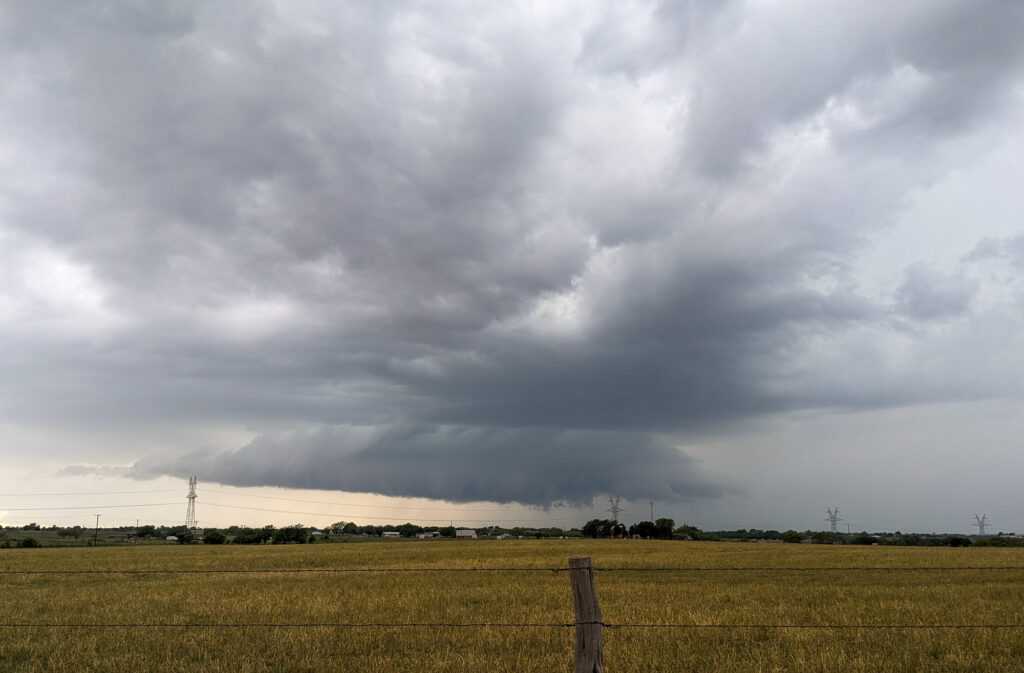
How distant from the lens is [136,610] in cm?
2134

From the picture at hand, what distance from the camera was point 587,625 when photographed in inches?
316

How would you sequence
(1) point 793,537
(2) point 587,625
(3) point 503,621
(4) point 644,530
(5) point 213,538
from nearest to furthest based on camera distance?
(2) point 587,625, (3) point 503,621, (5) point 213,538, (1) point 793,537, (4) point 644,530

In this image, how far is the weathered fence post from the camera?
7965 mm

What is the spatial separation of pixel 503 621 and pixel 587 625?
1157 cm

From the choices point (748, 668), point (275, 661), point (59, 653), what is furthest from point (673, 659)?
point (59, 653)

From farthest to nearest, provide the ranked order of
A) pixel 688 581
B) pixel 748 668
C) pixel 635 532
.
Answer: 1. pixel 635 532
2. pixel 688 581
3. pixel 748 668

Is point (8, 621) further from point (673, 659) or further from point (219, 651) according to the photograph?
point (673, 659)

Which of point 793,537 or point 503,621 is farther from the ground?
point 503,621

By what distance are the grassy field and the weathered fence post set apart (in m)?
4.99

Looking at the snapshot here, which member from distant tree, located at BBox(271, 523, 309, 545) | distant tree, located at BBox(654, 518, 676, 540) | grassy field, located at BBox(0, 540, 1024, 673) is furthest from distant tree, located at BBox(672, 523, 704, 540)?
grassy field, located at BBox(0, 540, 1024, 673)

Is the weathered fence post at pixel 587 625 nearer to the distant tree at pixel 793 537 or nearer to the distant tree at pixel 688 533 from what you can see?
the distant tree at pixel 793 537

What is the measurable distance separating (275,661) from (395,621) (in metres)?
5.92

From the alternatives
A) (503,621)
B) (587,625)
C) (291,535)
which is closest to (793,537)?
(291,535)

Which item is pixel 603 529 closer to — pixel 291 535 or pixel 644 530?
pixel 644 530
